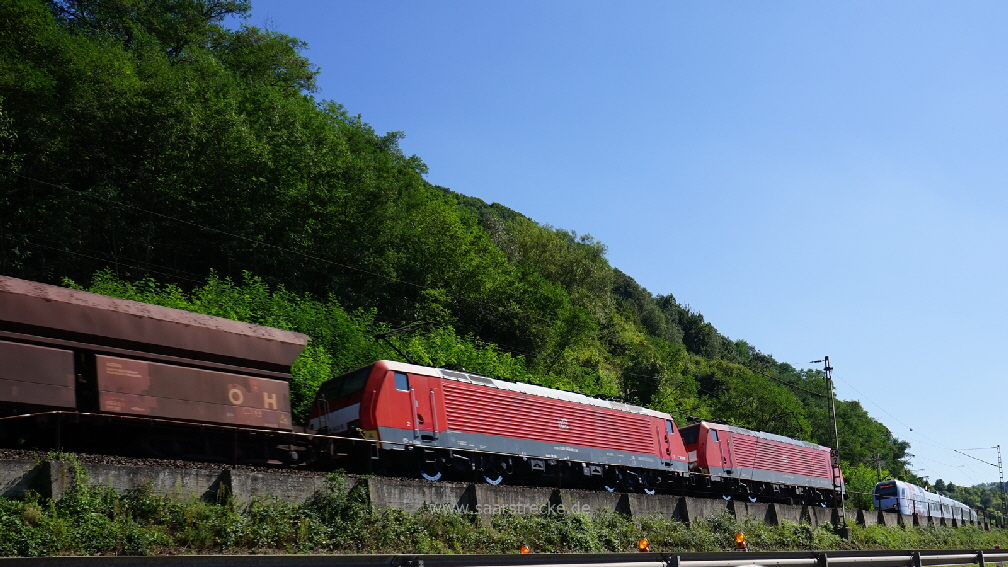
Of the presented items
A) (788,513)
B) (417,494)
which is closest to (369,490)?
(417,494)

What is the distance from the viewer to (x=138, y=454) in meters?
17.5

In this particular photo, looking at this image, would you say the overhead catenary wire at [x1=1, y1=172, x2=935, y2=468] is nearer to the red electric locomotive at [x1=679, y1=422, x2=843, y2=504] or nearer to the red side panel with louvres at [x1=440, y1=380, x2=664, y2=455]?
the red side panel with louvres at [x1=440, y1=380, x2=664, y2=455]

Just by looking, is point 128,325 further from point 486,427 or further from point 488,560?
point 488,560

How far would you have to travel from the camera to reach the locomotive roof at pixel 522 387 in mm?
22547

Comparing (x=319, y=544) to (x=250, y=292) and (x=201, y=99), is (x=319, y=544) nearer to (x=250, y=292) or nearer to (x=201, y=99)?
(x=250, y=292)

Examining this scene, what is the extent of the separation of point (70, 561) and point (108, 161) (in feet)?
112

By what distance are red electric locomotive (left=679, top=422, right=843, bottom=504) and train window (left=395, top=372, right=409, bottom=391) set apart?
17.1 m

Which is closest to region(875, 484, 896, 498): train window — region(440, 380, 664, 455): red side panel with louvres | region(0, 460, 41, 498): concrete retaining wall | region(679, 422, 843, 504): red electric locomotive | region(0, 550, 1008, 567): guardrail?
region(679, 422, 843, 504): red electric locomotive

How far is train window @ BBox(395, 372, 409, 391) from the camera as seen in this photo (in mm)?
21850

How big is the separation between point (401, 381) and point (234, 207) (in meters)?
21.5

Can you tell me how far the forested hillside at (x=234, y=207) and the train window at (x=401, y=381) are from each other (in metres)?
9.88

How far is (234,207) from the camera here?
1570 inches

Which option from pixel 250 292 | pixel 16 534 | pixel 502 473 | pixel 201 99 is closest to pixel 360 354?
pixel 250 292

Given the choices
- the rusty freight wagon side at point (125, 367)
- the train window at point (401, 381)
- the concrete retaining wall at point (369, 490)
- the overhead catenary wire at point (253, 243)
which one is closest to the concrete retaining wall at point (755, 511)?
the concrete retaining wall at point (369, 490)
